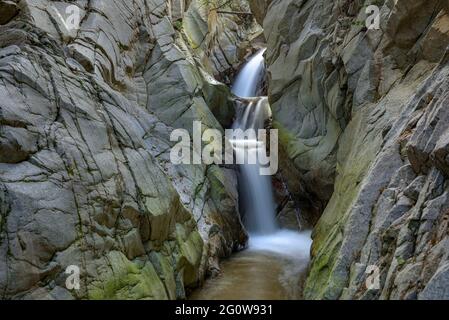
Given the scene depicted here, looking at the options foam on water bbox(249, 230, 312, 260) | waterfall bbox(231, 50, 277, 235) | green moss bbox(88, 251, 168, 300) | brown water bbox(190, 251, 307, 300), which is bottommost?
brown water bbox(190, 251, 307, 300)

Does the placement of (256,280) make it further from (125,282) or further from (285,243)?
(285,243)

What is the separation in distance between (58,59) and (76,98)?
1444 millimetres

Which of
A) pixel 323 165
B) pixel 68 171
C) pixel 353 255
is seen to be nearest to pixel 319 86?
pixel 323 165

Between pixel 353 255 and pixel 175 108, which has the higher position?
pixel 175 108

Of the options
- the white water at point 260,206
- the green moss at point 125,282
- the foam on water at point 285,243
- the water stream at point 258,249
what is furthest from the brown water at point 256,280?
the green moss at point 125,282

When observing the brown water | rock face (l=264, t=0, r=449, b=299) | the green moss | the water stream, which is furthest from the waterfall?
the green moss

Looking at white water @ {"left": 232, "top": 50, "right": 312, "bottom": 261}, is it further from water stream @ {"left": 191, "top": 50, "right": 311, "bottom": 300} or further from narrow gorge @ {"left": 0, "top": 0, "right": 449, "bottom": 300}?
narrow gorge @ {"left": 0, "top": 0, "right": 449, "bottom": 300}

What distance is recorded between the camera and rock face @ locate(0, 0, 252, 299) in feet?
25.5

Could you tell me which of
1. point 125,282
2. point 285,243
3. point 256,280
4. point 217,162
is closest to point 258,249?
point 285,243

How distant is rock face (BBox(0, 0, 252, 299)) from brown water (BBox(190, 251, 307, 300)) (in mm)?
589

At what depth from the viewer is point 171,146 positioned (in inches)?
622
